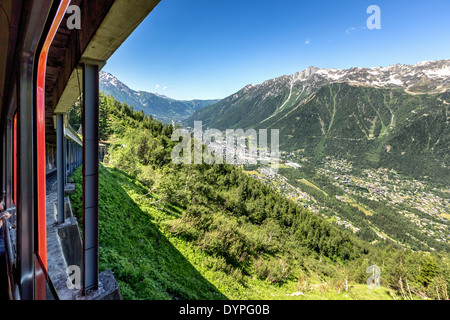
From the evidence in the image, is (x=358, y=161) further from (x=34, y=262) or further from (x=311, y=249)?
(x=34, y=262)

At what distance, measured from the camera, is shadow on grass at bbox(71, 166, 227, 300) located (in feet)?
17.8

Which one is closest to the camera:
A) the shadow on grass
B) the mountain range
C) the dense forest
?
the shadow on grass

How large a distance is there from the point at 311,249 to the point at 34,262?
36155 millimetres

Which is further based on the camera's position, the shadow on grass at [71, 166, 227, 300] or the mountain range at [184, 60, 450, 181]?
the mountain range at [184, 60, 450, 181]

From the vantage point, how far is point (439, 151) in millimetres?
138250

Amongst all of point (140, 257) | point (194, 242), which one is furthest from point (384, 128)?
point (140, 257)

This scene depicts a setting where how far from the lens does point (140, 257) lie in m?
7.29

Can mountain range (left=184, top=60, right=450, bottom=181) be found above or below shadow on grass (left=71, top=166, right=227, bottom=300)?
above

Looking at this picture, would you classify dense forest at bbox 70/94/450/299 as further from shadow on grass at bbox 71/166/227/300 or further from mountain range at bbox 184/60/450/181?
mountain range at bbox 184/60/450/181

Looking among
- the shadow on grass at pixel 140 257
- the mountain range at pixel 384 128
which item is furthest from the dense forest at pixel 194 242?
the mountain range at pixel 384 128

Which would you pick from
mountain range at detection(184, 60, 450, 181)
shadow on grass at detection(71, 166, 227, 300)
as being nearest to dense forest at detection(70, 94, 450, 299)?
shadow on grass at detection(71, 166, 227, 300)

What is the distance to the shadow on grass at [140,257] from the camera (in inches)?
213

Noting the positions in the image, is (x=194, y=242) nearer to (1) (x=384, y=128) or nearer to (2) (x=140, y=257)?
(2) (x=140, y=257)
